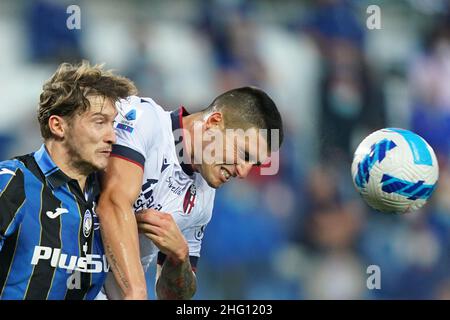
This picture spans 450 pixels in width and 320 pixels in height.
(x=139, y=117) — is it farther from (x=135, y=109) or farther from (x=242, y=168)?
(x=242, y=168)

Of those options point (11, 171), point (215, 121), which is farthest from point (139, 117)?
point (11, 171)

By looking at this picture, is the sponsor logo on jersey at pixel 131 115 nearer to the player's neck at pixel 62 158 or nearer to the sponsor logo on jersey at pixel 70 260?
the player's neck at pixel 62 158

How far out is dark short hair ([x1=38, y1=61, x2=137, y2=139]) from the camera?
3.66 meters

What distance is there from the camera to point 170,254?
166 inches

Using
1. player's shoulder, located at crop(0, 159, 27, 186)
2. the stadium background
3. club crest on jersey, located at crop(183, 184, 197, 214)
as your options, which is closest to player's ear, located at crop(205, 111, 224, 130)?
club crest on jersey, located at crop(183, 184, 197, 214)

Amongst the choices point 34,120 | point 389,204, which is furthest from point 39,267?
point 34,120

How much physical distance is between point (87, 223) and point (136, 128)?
2.28 ft

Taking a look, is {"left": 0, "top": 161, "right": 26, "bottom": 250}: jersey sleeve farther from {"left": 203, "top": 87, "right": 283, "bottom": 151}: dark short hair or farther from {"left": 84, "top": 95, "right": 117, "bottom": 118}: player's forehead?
{"left": 203, "top": 87, "right": 283, "bottom": 151}: dark short hair

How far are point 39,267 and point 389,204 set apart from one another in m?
2.18

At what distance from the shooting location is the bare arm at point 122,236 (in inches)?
144

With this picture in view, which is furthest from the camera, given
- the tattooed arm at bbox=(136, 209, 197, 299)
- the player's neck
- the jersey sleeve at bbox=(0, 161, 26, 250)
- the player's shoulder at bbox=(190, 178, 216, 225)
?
the player's shoulder at bbox=(190, 178, 216, 225)

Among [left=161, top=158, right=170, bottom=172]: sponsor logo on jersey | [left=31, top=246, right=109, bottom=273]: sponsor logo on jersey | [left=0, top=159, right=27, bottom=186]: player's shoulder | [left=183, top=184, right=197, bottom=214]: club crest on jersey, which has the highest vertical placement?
[left=0, top=159, right=27, bottom=186]: player's shoulder

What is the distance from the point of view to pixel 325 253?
6508 millimetres

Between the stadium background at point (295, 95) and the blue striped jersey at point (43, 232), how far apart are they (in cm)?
278
